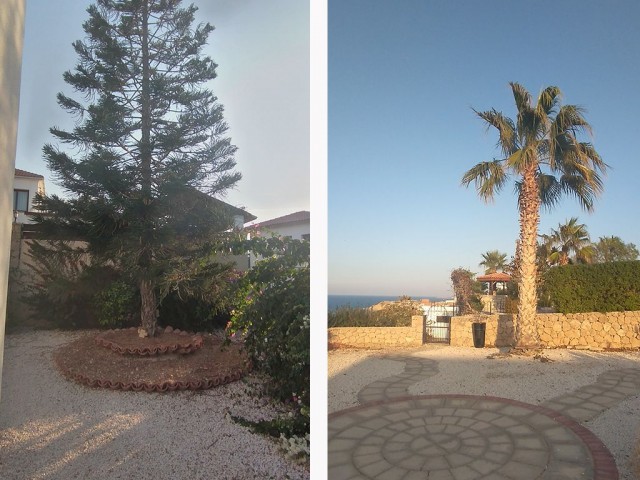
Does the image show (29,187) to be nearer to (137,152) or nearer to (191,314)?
(137,152)

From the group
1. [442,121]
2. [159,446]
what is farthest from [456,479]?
[442,121]

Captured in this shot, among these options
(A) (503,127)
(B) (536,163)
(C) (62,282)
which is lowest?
(C) (62,282)

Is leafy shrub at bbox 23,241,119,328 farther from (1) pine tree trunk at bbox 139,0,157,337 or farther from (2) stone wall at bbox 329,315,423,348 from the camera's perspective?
(2) stone wall at bbox 329,315,423,348

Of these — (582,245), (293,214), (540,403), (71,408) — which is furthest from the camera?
(582,245)

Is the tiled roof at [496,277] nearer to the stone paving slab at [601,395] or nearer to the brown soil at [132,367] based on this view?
the stone paving slab at [601,395]

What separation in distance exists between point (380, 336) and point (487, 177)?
1.22 meters

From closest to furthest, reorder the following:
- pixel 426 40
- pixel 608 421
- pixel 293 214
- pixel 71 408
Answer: pixel 71 408, pixel 293 214, pixel 608 421, pixel 426 40

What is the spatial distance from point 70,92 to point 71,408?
1.11 meters

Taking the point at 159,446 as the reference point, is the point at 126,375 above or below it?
above

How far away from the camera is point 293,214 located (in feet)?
5.92

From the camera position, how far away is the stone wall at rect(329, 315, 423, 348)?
2865mm

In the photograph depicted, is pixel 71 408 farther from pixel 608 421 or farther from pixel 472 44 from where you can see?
pixel 472 44

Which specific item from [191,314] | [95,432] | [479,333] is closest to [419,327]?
[479,333]

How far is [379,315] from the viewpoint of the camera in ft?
9.46
